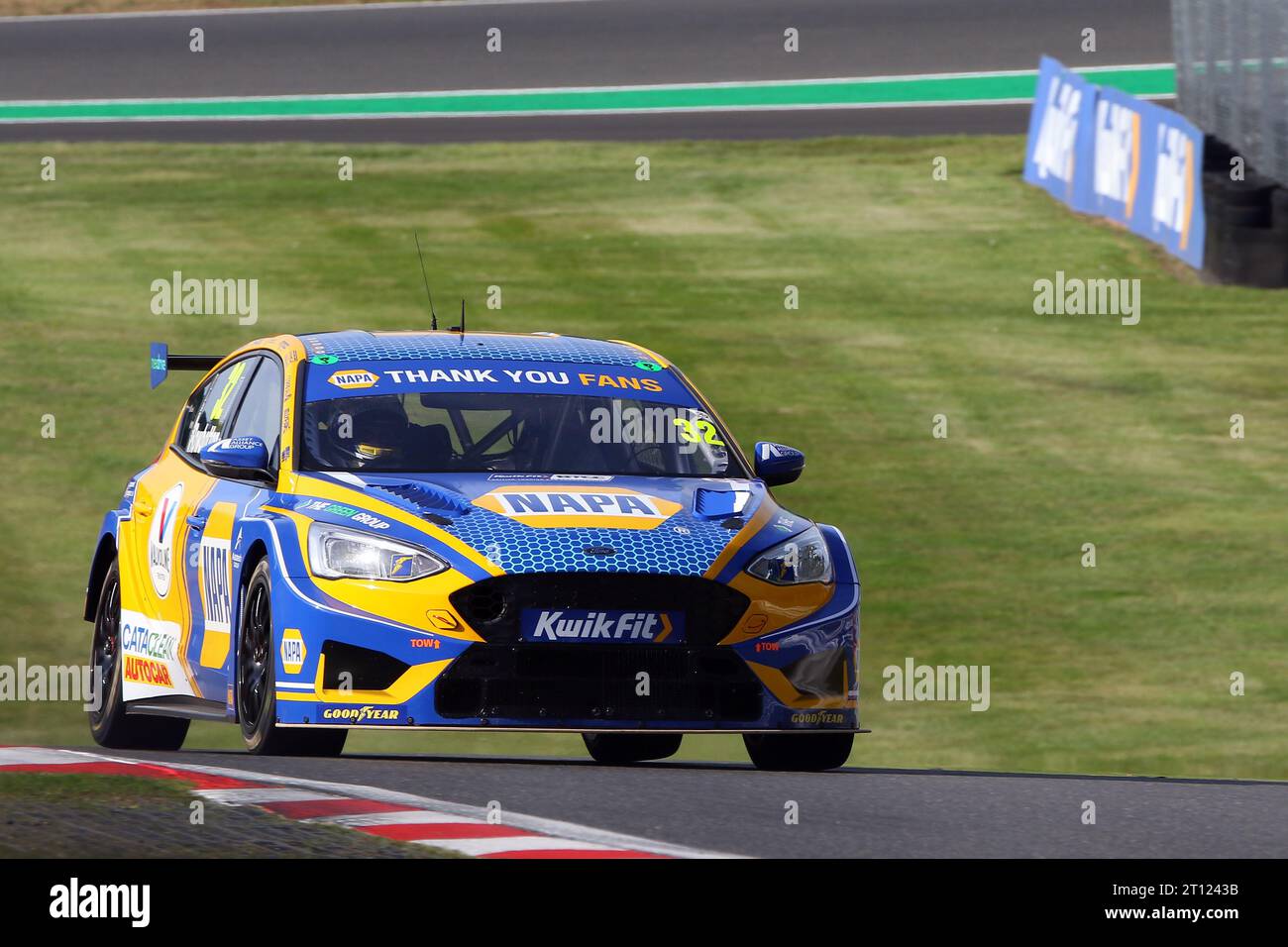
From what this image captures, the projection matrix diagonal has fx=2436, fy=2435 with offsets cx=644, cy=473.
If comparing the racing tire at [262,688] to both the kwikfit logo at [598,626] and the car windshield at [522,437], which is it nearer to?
→ the car windshield at [522,437]

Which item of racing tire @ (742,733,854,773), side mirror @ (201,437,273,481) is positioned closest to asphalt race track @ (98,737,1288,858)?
racing tire @ (742,733,854,773)

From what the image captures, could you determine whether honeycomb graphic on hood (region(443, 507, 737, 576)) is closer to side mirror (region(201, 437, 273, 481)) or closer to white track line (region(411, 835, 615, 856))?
side mirror (region(201, 437, 273, 481))

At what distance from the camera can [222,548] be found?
9156 mm

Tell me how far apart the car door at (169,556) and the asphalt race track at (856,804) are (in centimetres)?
37

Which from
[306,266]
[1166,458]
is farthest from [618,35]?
[1166,458]

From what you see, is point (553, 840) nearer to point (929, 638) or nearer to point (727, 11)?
point (929, 638)

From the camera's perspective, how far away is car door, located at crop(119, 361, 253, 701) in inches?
378

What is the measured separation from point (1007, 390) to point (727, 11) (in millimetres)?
13731

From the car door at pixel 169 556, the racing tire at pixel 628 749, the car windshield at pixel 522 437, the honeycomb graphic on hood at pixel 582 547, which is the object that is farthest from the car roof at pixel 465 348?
the racing tire at pixel 628 749

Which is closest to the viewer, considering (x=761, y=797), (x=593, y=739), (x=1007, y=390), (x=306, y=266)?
(x=761, y=797)

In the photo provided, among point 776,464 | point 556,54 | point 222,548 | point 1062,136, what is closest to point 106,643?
point 222,548

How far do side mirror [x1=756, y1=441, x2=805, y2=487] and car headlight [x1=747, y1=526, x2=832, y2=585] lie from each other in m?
0.54

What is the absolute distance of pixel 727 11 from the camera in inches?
1314

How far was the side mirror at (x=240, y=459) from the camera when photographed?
892cm
